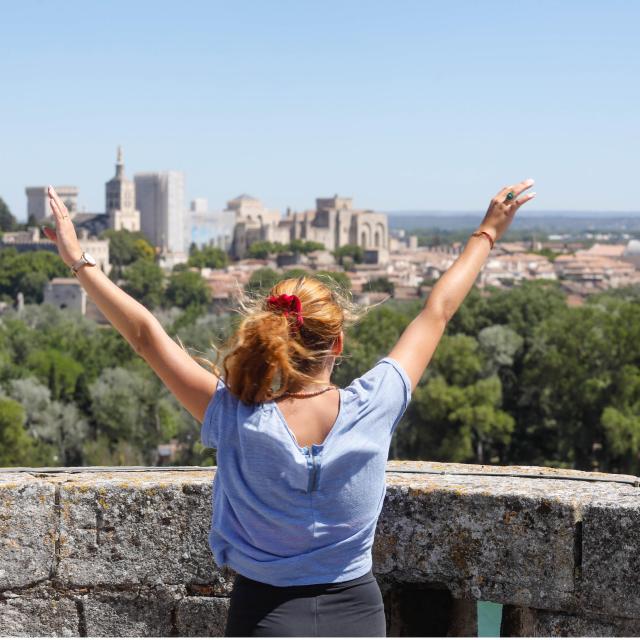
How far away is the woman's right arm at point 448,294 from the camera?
7.72ft

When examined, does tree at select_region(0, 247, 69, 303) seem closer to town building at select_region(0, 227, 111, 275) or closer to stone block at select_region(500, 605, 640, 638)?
town building at select_region(0, 227, 111, 275)

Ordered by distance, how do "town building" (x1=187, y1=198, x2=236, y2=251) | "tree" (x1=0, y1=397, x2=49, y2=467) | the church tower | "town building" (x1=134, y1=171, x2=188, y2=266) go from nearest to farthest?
"tree" (x1=0, y1=397, x2=49, y2=467) < the church tower < "town building" (x1=134, y1=171, x2=188, y2=266) < "town building" (x1=187, y1=198, x2=236, y2=251)

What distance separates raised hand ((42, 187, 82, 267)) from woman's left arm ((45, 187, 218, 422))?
0.08 meters

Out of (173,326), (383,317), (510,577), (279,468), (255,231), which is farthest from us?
(255,231)

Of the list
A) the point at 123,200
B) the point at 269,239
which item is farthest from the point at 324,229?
the point at 123,200

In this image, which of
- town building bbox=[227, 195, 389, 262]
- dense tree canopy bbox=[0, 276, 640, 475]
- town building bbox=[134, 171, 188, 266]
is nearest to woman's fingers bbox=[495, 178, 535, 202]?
dense tree canopy bbox=[0, 276, 640, 475]

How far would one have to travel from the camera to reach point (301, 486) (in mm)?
2172

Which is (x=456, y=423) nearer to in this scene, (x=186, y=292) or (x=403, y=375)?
(x=403, y=375)

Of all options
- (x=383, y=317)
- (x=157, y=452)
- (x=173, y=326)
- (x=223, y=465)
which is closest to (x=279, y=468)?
(x=223, y=465)

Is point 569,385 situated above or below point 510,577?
below

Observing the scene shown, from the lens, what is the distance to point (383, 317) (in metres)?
37.3

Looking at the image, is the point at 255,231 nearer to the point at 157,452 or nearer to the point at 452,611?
the point at 157,452

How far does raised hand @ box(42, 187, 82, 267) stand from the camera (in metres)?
2.52

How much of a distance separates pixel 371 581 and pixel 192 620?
100 centimetres
